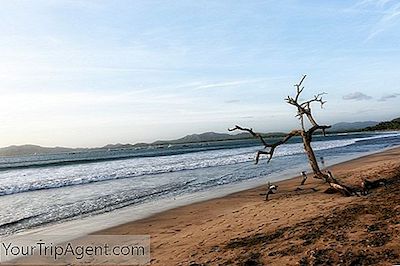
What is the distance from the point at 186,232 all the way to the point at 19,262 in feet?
12.0

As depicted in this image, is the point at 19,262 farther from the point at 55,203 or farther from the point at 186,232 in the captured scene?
the point at 55,203

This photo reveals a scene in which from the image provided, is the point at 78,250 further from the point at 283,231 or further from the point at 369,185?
the point at 369,185

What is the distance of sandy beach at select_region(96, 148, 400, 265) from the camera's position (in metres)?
5.52

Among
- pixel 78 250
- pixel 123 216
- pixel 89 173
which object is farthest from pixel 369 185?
pixel 89 173

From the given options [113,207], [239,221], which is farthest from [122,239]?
[113,207]

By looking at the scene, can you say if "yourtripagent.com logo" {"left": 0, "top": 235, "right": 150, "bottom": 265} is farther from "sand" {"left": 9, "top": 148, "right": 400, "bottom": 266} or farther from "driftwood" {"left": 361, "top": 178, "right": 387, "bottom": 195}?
"driftwood" {"left": 361, "top": 178, "right": 387, "bottom": 195}

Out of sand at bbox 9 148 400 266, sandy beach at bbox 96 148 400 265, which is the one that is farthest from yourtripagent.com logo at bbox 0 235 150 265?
sandy beach at bbox 96 148 400 265

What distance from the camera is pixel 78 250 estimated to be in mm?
8289

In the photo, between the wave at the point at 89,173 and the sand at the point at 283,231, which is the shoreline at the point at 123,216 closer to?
the sand at the point at 283,231

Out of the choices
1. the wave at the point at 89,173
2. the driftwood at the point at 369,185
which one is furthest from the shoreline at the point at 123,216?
the wave at the point at 89,173

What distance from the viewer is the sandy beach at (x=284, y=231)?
552 cm

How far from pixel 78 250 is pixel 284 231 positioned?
4.56 metres

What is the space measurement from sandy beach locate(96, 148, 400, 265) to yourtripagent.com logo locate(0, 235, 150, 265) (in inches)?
15.5

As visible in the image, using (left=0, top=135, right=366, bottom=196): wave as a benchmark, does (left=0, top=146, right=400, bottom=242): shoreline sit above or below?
below
